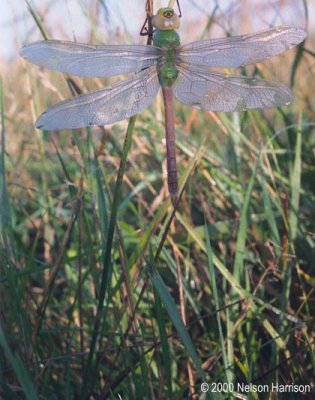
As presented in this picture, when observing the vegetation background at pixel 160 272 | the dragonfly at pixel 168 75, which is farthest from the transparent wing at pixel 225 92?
the vegetation background at pixel 160 272

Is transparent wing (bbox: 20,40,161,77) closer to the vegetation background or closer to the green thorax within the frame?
the green thorax

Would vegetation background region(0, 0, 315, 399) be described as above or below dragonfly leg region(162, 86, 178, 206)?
below

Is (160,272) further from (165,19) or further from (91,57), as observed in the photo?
(165,19)

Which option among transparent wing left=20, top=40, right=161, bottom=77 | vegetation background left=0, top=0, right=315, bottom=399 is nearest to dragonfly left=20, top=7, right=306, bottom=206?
transparent wing left=20, top=40, right=161, bottom=77

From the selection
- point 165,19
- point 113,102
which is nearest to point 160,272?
point 113,102

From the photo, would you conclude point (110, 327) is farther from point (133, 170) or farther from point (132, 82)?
point (133, 170)

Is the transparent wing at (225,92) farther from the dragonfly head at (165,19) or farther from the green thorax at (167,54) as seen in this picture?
the dragonfly head at (165,19)

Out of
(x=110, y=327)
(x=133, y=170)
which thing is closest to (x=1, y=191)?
(x=110, y=327)
